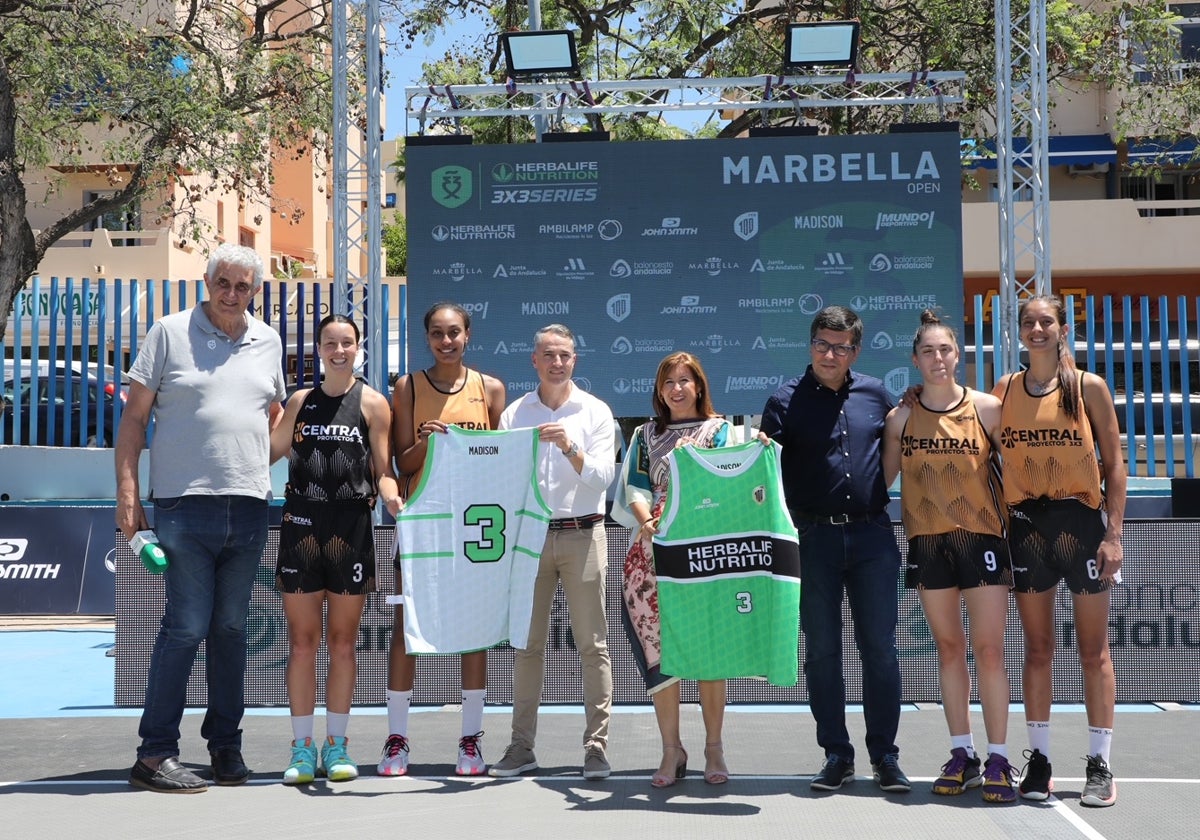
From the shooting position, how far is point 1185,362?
12.4 meters

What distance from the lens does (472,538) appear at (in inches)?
204

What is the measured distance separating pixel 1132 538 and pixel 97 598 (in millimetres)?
7286

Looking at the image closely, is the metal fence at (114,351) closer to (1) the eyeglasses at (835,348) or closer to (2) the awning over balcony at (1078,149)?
(1) the eyeglasses at (835,348)

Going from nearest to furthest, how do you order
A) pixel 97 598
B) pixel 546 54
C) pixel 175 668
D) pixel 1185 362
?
pixel 175 668
pixel 97 598
pixel 546 54
pixel 1185 362

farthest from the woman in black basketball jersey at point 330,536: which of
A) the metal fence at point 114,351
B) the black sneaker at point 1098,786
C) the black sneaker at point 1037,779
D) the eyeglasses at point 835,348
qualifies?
the metal fence at point 114,351

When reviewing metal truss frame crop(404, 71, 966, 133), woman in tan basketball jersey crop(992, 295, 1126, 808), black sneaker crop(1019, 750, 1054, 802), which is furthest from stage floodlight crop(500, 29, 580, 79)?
black sneaker crop(1019, 750, 1054, 802)

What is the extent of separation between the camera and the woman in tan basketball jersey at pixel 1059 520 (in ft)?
15.4

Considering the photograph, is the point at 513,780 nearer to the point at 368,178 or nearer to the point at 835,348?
the point at 835,348

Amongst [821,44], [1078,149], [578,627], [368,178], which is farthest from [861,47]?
[578,627]

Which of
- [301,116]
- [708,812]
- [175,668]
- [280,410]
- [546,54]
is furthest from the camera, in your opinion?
[301,116]

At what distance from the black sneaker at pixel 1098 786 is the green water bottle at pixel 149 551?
3526mm

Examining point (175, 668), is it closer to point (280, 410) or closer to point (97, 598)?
point (280, 410)

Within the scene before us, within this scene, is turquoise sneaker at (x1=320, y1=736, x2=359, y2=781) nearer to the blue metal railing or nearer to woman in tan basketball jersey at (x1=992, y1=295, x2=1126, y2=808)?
woman in tan basketball jersey at (x1=992, y1=295, x2=1126, y2=808)

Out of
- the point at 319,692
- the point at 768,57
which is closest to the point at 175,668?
the point at 319,692
